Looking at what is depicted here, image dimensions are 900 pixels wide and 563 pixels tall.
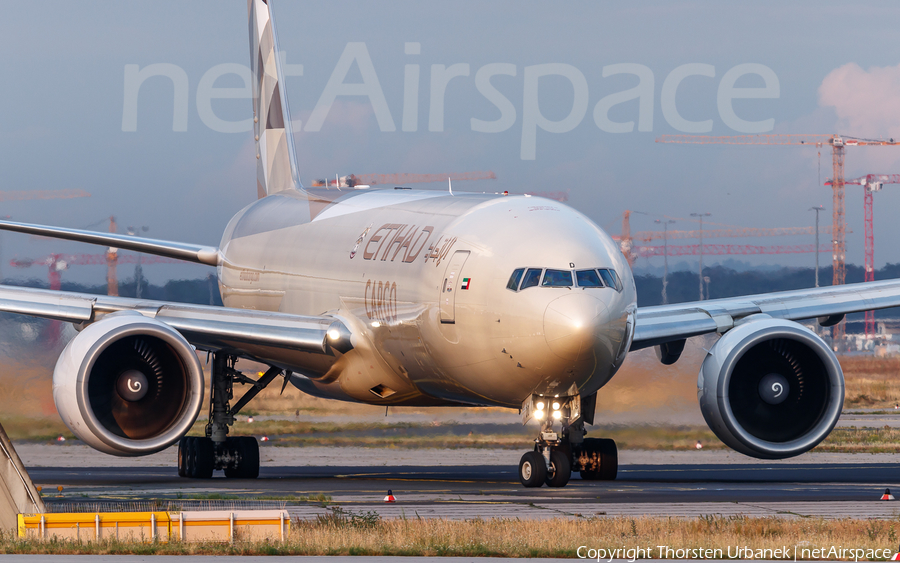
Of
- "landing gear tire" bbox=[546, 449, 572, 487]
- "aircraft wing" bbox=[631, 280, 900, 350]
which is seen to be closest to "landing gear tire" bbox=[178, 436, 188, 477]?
"landing gear tire" bbox=[546, 449, 572, 487]

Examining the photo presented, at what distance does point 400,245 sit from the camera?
21.8 m

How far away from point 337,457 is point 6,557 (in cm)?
1842

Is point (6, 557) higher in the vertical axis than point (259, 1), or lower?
lower

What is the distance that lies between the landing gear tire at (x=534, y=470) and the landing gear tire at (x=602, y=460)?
3232 mm

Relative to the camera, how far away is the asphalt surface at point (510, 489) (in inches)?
671

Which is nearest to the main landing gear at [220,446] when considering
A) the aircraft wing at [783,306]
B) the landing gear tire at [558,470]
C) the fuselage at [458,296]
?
the fuselage at [458,296]

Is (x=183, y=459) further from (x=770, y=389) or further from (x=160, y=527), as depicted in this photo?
(x=160, y=527)

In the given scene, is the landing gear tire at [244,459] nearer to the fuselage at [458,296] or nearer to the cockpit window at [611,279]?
the fuselage at [458,296]

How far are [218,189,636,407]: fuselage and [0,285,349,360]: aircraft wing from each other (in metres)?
0.73

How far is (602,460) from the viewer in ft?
76.2

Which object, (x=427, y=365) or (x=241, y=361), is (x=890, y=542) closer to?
(x=427, y=365)

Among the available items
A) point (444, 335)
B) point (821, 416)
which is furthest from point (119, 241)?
point (821, 416)

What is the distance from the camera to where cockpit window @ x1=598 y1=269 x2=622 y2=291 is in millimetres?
18269

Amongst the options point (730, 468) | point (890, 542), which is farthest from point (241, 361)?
point (890, 542)
